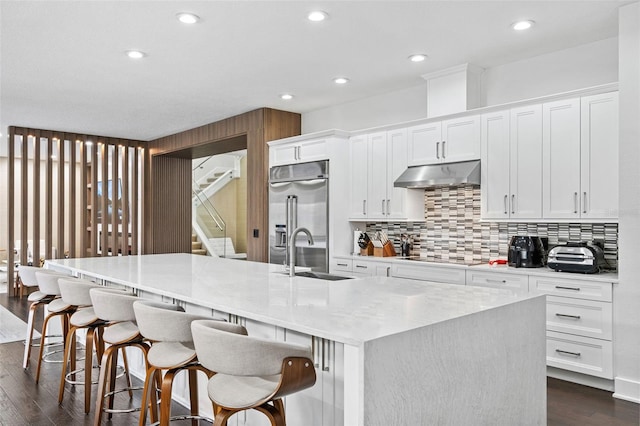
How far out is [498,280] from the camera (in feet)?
13.7

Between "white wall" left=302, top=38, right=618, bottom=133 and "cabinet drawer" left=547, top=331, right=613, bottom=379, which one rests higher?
"white wall" left=302, top=38, right=618, bottom=133

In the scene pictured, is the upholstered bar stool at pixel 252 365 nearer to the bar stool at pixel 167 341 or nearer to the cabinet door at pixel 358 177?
the bar stool at pixel 167 341

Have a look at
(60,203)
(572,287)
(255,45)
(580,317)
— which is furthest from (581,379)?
(60,203)

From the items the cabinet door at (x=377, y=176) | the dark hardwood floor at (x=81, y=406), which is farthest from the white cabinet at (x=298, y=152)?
the dark hardwood floor at (x=81, y=406)

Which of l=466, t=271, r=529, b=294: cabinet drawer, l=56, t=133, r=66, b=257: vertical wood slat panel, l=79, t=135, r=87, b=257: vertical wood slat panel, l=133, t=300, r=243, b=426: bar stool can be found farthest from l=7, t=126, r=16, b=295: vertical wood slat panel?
l=466, t=271, r=529, b=294: cabinet drawer

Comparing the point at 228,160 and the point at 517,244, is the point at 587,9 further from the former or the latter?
the point at 228,160

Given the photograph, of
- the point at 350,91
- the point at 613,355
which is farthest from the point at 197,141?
the point at 613,355

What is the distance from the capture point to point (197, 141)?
7844mm

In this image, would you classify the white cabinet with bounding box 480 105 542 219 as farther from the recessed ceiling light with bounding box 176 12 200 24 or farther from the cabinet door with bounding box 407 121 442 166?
the recessed ceiling light with bounding box 176 12 200 24

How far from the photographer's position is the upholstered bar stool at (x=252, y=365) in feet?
5.96

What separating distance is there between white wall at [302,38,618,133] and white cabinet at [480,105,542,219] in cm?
47

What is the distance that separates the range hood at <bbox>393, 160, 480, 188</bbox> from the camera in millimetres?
4500

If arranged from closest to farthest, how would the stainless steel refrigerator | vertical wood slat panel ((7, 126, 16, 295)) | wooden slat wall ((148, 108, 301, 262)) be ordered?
the stainless steel refrigerator < wooden slat wall ((148, 108, 301, 262)) < vertical wood slat panel ((7, 126, 16, 295))

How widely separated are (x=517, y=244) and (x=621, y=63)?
5.11 ft
